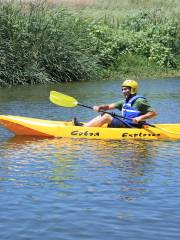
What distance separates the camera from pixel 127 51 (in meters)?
32.0

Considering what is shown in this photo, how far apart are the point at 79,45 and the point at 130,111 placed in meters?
14.5

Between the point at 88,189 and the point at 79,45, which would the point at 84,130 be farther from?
the point at 79,45

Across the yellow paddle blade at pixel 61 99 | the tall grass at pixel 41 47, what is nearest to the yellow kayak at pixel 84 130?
the yellow paddle blade at pixel 61 99

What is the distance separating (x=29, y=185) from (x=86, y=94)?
1334 cm

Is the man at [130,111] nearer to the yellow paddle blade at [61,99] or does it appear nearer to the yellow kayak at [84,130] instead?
the yellow kayak at [84,130]

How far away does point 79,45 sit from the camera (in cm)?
2653

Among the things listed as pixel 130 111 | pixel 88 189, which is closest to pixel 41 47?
pixel 130 111

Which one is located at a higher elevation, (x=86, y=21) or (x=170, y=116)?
(x=86, y=21)

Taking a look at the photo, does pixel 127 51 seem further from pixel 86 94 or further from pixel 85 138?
pixel 85 138

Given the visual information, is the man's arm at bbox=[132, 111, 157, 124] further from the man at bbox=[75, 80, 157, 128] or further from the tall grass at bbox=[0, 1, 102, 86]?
the tall grass at bbox=[0, 1, 102, 86]

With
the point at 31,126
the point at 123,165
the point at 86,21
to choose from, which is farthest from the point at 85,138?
the point at 86,21

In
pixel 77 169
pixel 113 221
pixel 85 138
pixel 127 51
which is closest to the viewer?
pixel 113 221

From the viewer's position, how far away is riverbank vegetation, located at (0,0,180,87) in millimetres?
24672

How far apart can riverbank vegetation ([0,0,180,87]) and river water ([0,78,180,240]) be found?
10.8m
